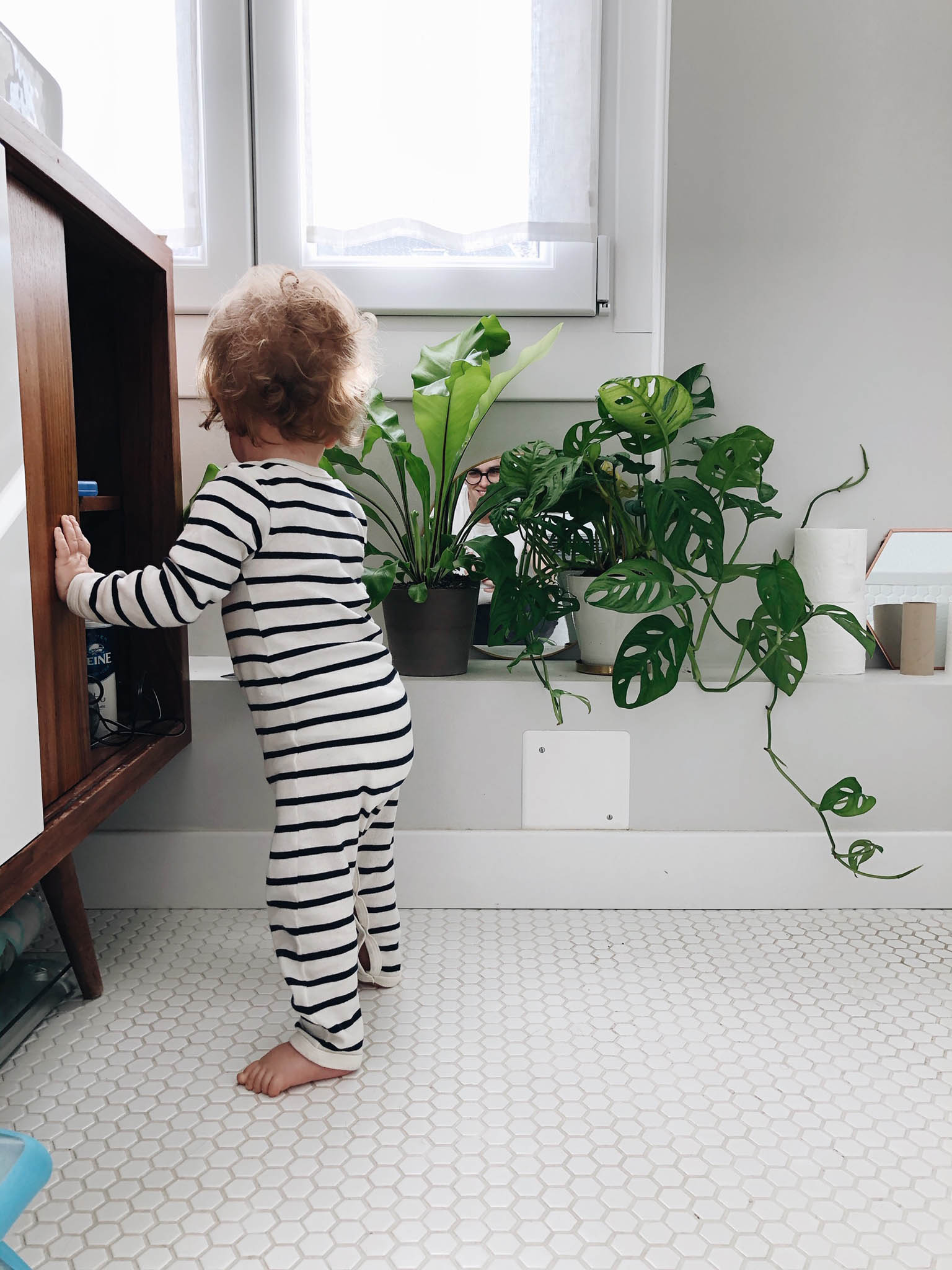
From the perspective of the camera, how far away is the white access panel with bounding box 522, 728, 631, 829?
1.30 meters

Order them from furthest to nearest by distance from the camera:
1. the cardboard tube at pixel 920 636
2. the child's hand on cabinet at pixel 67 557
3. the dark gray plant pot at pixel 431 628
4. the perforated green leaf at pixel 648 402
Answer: the cardboard tube at pixel 920 636
the dark gray plant pot at pixel 431 628
the perforated green leaf at pixel 648 402
the child's hand on cabinet at pixel 67 557

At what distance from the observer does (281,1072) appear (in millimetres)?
890

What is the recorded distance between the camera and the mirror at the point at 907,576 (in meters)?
1.42

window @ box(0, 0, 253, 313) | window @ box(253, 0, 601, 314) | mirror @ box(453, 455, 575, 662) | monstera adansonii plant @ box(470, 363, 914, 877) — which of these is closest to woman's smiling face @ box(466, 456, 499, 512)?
mirror @ box(453, 455, 575, 662)

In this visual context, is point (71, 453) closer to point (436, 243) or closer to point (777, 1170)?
point (436, 243)

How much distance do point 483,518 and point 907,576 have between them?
66 cm

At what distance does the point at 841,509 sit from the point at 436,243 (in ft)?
2.44

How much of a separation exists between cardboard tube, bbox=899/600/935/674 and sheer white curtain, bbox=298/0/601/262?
29.2 inches

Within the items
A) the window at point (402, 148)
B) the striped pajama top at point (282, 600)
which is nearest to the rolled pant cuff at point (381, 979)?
the striped pajama top at point (282, 600)

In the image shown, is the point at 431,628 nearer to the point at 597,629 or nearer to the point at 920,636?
the point at 597,629

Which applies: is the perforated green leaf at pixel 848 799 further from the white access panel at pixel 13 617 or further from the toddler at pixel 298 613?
the white access panel at pixel 13 617

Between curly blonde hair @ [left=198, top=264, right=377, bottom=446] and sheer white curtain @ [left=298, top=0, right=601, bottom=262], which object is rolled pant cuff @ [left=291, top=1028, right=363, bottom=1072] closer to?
curly blonde hair @ [left=198, top=264, right=377, bottom=446]

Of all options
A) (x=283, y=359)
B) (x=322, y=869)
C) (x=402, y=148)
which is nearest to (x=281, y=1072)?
(x=322, y=869)

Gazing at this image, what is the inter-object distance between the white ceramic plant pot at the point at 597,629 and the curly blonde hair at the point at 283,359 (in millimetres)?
471
